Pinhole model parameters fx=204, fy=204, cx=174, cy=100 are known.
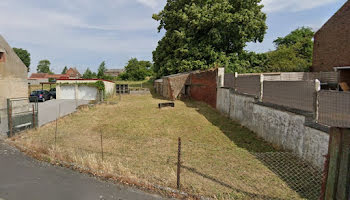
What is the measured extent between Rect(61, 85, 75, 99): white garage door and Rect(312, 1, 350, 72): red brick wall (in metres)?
29.5

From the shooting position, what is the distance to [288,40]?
49.8 meters

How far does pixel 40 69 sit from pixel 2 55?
123478mm

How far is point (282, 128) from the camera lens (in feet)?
26.6

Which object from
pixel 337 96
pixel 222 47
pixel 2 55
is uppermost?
pixel 222 47

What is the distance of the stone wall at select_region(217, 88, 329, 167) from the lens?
6.12 meters

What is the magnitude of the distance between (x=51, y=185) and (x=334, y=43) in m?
20.8

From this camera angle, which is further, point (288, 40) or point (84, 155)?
point (288, 40)

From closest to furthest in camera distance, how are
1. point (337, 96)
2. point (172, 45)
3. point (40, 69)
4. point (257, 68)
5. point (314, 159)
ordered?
point (337, 96) < point (314, 159) < point (257, 68) < point (172, 45) < point (40, 69)

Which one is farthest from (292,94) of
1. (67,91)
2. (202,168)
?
(67,91)

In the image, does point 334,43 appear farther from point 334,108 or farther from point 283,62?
point 334,108

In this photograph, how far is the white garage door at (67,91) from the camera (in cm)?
2916

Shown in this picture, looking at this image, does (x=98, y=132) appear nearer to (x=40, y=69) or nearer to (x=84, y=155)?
(x=84, y=155)

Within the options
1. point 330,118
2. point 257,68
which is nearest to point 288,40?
point 257,68

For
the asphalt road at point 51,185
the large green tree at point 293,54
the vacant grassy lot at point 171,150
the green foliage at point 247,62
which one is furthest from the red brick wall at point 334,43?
the asphalt road at point 51,185
